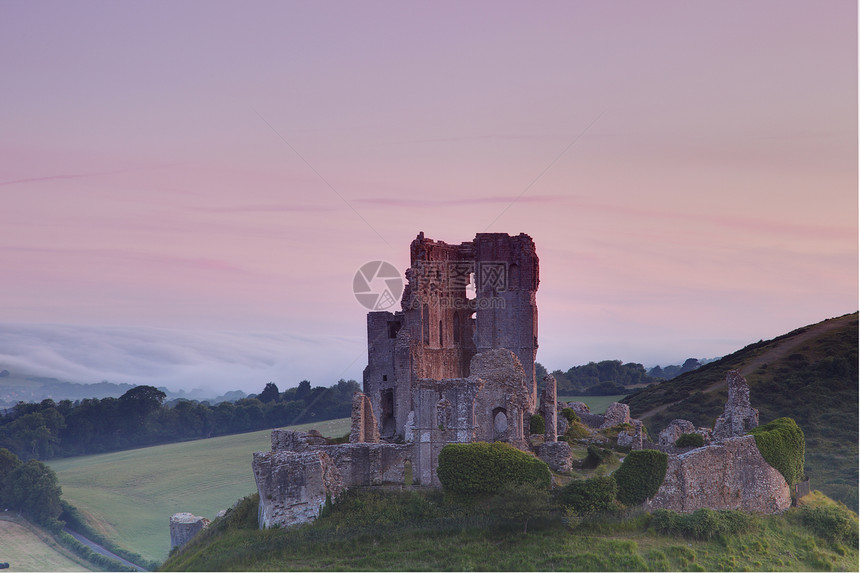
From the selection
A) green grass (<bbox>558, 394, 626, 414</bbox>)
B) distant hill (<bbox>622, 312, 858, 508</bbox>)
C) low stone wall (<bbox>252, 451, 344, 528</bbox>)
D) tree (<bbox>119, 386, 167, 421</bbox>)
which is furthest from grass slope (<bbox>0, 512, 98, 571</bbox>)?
green grass (<bbox>558, 394, 626, 414</bbox>)

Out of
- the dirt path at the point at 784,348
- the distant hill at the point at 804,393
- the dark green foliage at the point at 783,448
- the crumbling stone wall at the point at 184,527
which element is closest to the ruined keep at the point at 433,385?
the dark green foliage at the point at 783,448

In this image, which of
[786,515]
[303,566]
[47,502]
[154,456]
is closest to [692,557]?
[786,515]

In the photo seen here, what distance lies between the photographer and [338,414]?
119062mm

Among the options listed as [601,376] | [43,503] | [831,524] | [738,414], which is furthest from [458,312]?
[601,376]

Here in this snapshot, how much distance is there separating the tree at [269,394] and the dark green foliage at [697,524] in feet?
337

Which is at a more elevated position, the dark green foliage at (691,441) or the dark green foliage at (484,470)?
the dark green foliage at (691,441)

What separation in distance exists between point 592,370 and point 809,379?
61314 millimetres

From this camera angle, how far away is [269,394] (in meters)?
136

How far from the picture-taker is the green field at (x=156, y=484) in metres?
79.4

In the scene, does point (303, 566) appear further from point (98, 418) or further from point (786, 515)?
point (98, 418)

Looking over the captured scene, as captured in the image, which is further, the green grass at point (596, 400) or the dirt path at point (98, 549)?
the green grass at point (596, 400)

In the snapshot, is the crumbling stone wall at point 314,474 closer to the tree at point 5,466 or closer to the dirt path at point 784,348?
the dirt path at point 784,348

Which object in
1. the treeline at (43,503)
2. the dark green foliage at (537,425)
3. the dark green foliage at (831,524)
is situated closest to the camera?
the dark green foliage at (831,524)

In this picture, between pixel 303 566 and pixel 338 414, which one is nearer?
pixel 303 566
